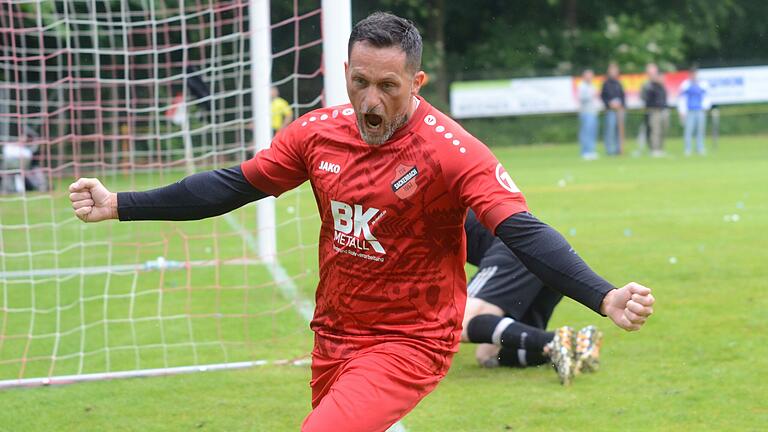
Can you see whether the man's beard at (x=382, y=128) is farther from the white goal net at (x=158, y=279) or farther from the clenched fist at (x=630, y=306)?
the white goal net at (x=158, y=279)

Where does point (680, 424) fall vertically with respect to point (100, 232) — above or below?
above

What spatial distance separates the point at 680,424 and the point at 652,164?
19.3 meters

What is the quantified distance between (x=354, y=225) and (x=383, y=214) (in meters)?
0.12

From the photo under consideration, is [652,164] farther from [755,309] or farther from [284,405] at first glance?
[284,405]

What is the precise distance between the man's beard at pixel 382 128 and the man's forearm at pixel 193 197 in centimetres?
64

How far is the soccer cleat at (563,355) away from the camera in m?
6.38

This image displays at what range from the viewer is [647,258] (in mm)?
11023

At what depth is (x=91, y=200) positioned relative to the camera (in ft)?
13.7

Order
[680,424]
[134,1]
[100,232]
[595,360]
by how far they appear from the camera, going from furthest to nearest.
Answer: [134,1] → [100,232] → [595,360] → [680,424]

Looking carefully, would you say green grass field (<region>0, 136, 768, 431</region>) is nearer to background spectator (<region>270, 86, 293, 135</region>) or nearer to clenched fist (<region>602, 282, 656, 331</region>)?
clenched fist (<region>602, 282, 656, 331</region>)

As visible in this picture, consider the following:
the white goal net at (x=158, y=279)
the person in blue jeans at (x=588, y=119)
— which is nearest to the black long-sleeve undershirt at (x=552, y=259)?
the white goal net at (x=158, y=279)

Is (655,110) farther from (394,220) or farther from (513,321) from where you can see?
(394,220)

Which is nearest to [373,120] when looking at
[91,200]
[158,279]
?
[91,200]

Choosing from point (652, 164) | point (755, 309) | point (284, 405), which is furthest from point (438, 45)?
point (284, 405)
